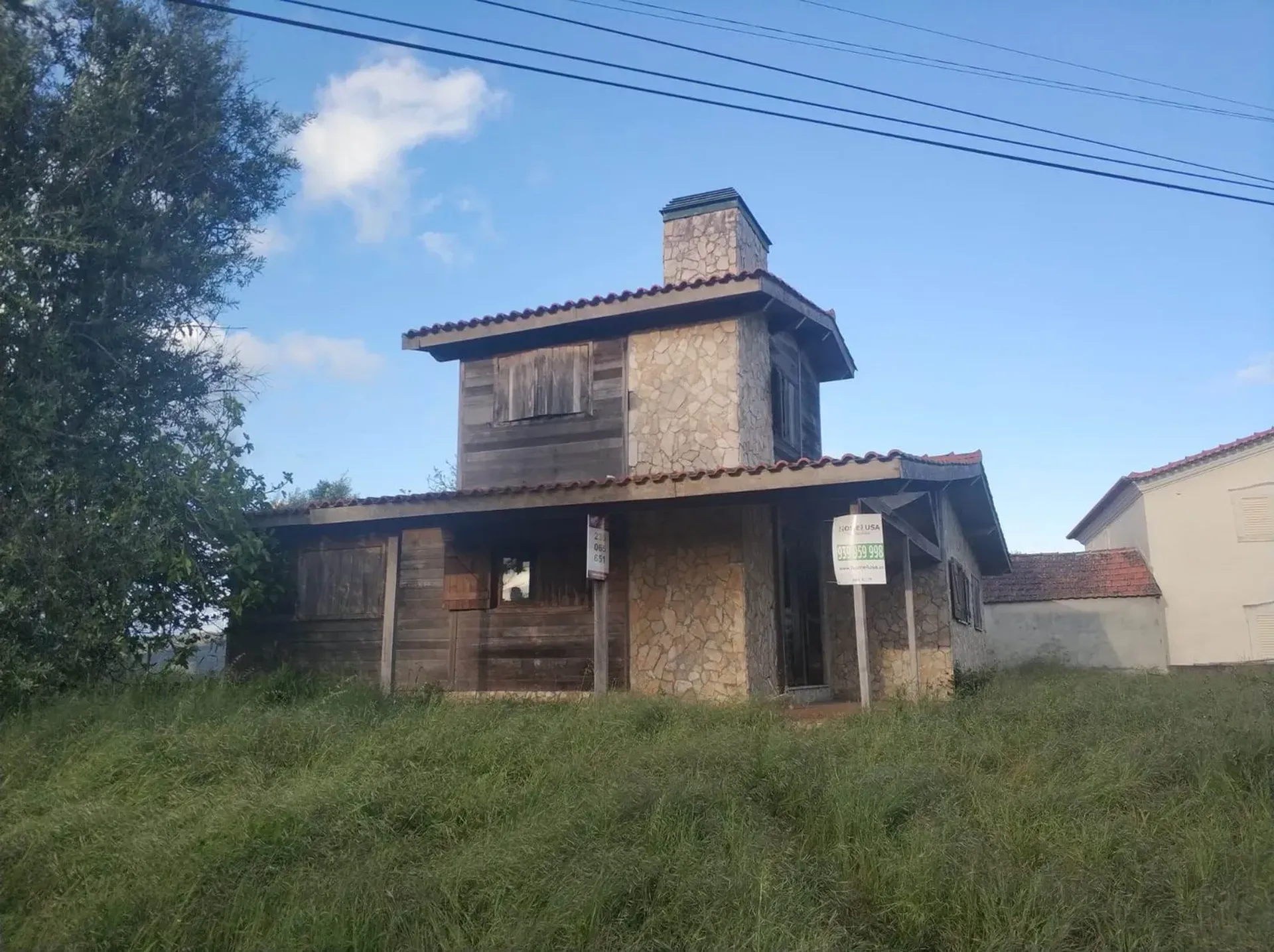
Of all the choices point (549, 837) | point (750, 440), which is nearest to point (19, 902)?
point (549, 837)

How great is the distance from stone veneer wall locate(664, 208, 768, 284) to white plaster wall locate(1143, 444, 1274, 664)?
1415 cm

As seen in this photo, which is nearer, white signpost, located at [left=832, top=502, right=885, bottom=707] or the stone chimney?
white signpost, located at [left=832, top=502, right=885, bottom=707]

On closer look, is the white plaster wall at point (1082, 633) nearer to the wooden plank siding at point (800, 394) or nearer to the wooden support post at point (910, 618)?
the wooden plank siding at point (800, 394)

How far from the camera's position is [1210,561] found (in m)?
21.9

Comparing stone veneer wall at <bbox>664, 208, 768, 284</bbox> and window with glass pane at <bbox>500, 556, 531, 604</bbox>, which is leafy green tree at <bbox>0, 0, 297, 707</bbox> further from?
stone veneer wall at <bbox>664, 208, 768, 284</bbox>

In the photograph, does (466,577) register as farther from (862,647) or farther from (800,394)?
(800,394)

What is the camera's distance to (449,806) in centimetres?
631

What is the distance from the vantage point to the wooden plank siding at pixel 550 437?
12938 millimetres

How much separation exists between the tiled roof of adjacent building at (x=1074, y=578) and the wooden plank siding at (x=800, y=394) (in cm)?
1025

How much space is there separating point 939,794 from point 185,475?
29.0ft

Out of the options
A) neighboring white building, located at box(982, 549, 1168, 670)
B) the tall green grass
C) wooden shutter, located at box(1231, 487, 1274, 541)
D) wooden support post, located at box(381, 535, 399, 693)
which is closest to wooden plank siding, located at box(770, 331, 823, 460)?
wooden support post, located at box(381, 535, 399, 693)

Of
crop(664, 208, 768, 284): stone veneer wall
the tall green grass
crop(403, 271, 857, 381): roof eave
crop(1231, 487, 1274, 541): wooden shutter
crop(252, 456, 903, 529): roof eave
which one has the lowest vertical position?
the tall green grass

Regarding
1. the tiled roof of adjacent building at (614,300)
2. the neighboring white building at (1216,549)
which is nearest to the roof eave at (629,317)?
the tiled roof of adjacent building at (614,300)

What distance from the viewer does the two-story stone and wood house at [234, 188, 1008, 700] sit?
11.2m
